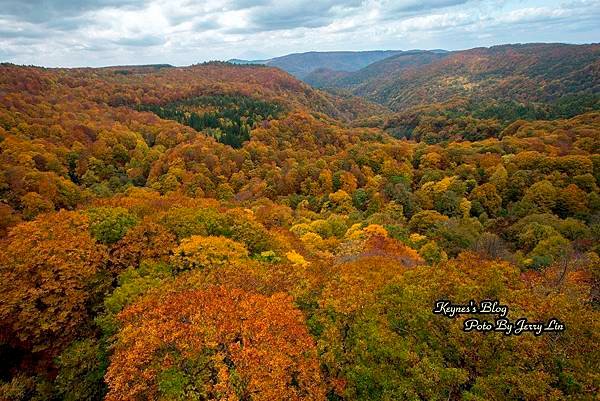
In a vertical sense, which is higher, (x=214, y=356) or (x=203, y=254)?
(x=214, y=356)

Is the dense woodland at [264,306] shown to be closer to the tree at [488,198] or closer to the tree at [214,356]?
the tree at [214,356]

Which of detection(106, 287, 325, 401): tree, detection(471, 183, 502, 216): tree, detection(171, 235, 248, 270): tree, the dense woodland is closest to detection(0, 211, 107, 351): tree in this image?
the dense woodland

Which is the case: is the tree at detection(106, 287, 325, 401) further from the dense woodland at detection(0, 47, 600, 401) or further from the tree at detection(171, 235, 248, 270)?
the tree at detection(171, 235, 248, 270)

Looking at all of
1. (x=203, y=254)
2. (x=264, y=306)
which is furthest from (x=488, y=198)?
(x=264, y=306)

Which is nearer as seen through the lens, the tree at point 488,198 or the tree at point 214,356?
the tree at point 214,356

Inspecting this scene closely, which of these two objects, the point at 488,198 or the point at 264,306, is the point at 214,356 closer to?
the point at 264,306

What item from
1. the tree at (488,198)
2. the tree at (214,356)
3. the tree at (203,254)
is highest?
the tree at (214,356)

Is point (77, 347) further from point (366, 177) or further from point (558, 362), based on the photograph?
point (366, 177)

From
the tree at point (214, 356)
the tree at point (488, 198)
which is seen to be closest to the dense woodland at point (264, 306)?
the tree at point (214, 356)

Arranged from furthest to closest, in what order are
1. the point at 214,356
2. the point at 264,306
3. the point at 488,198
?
the point at 488,198 → the point at 264,306 → the point at 214,356

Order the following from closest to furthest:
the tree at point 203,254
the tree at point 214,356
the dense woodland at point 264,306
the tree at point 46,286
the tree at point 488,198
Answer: the tree at point 214,356, the dense woodland at point 264,306, the tree at point 46,286, the tree at point 203,254, the tree at point 488,198

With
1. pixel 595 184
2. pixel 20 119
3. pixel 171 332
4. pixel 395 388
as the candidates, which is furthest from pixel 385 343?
pixel 20 119
